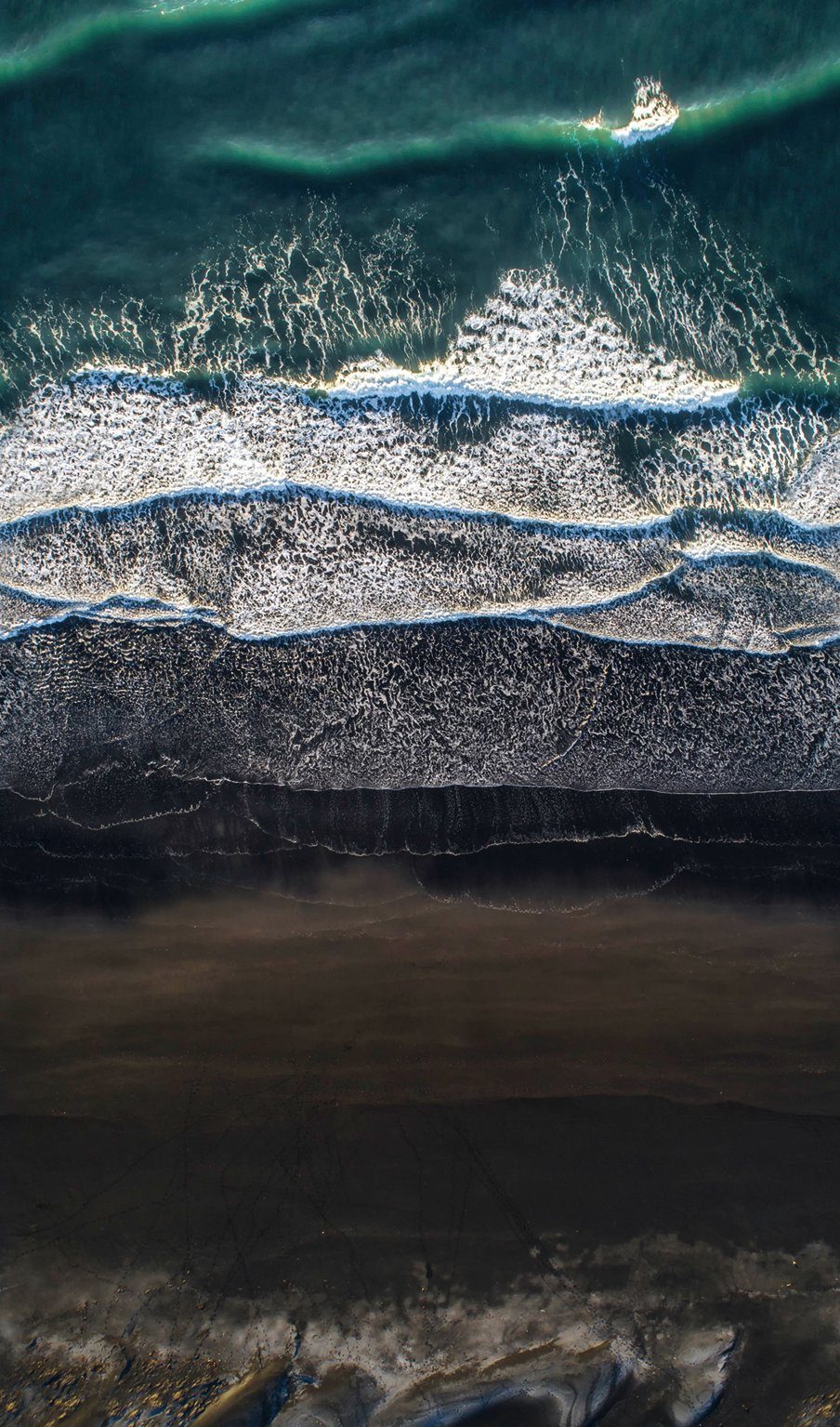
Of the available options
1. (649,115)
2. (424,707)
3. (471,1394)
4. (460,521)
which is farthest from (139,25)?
(471,1394)

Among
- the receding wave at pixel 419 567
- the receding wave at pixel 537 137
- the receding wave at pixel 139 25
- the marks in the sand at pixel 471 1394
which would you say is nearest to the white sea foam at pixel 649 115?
the receding wave at pixel 537 137

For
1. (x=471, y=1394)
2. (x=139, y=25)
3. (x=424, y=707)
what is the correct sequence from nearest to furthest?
(x=139, y=25), (x=471, y=1394), (x=424, y=707)

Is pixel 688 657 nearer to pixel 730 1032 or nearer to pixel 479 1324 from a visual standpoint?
pixel 730 1032

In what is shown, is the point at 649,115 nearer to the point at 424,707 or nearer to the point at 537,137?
the point at 537,137

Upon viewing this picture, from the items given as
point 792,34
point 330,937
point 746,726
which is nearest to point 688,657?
point 746,726

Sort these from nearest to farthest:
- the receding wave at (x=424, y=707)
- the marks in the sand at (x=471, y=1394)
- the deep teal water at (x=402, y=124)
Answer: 1. the deep teal water at (x=402, y=124)
2. the marks in the sand at (x=471, y=1394)
3. the receding wave at (x=424, y=707)

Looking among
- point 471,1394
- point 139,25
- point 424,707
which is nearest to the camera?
point 139,25

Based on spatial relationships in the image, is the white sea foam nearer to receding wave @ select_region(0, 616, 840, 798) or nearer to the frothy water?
the frothy water

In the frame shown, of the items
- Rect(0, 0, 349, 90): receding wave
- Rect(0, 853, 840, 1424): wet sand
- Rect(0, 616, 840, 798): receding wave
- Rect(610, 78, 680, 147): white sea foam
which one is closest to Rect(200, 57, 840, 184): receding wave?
Rect(610, 78, 680, 147): white sea foam

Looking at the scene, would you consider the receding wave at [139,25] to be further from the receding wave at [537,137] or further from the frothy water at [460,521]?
the frothy water at [460,521]
